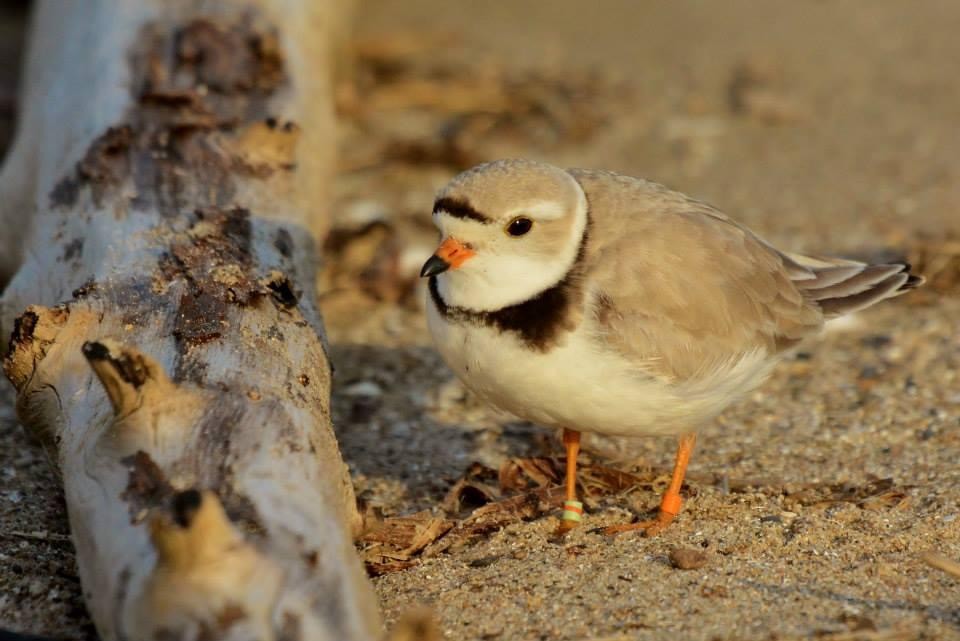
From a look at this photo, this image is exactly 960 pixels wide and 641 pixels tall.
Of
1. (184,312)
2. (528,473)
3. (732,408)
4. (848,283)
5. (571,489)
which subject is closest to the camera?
(184,312)

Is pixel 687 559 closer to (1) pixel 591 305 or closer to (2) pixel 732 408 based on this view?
(1) pixel 591 305

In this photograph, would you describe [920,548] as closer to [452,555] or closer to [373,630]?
[452,555]

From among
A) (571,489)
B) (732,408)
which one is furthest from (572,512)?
(732,408)

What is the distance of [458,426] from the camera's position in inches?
200

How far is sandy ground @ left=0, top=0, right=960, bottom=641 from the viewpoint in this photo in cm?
349

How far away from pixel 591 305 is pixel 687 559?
32.9 inches

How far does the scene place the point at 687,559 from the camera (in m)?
3.66

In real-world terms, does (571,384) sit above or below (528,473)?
above

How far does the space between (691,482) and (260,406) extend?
1733 mm

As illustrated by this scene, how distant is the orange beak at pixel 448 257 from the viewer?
3813mm

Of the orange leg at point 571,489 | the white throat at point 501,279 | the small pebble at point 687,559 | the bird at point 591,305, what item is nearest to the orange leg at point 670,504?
the bird at point 591,305

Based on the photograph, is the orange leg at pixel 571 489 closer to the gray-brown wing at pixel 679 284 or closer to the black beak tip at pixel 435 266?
the gray-brown wing at pixel 679 284

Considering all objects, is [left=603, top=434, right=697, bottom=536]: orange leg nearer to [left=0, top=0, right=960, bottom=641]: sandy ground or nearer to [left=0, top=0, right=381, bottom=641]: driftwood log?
[left=0, top=0, right=960, bottom=641]: sandy ground

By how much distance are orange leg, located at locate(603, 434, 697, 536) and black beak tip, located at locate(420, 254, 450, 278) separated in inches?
40.7
